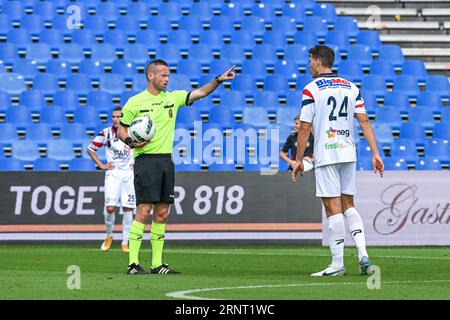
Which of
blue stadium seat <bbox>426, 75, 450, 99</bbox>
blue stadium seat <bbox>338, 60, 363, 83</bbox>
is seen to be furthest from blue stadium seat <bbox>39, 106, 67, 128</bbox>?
blue stadium seat <bbox>426, 75, 450, 99</bbox>

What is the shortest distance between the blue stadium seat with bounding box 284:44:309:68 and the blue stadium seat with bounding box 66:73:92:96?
4.51 meters

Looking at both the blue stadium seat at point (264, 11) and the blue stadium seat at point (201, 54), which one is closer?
the blue stadium seat at point (201, 54)

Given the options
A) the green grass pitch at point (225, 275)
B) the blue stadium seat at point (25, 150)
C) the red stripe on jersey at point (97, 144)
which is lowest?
the green grass pitch at point (225, 275)

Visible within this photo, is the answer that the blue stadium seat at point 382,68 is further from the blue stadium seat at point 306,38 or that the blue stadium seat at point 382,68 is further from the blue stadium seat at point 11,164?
the blue stadium seat at point 11,164

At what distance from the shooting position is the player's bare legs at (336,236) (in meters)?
10.8

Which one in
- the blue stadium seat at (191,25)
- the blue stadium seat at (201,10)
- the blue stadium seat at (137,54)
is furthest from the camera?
the blue stadium seat at (201,10)

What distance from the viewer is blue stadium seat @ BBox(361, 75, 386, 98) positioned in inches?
931

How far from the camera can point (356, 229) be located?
1098 cm

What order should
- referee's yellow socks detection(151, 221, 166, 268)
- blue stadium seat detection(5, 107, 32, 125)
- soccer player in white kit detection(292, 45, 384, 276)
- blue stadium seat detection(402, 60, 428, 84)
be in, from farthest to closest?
blue stadium seat detection(402, 60, 428, 84)
blue stadium seat detection(5, 107, 32, 125)
referee's yellow socks detection(151, 221, 166, 268)
soccer player in white kit detection(292, 45, 384, 276)

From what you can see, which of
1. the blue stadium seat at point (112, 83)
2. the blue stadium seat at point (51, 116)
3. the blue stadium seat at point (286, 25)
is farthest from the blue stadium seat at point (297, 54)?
the blue stadium seat at point (51, 116)

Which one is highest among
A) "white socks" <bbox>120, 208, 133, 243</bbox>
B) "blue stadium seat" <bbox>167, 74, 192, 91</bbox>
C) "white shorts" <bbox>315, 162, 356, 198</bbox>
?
"blue stadium seat" <bbox>167, 74, 192, 91</bbox>

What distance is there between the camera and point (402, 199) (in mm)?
18609

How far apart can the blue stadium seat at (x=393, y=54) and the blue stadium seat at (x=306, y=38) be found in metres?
1.59

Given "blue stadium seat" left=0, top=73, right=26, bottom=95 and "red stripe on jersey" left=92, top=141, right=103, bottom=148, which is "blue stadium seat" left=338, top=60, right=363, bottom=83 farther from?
"red stripe on jersey" left=92, top=141, right=103, bottom=148
